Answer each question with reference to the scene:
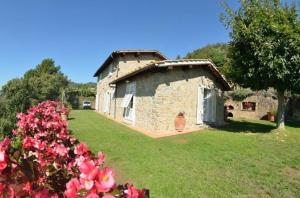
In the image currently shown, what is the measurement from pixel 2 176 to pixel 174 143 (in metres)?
11.0

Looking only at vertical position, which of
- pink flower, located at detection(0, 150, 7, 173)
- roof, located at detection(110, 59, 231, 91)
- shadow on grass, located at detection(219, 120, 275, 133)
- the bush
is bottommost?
shadow on grass, located at detection(219, 120, 275, 133)

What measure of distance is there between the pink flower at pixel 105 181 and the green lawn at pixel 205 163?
16.1 feet

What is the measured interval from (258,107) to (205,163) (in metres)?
20.1

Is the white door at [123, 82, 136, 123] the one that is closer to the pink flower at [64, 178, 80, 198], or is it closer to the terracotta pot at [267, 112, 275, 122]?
the terracotta pot at [267, 112, 275, 122]

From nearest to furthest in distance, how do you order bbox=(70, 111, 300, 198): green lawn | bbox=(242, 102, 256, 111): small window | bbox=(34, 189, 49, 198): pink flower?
1. bbox=(34, 189, 49, 198): pink flower
2. bbox=(70, 111, 300, 198): green lawn
3. bbox=(242, 102, 256, 111): small window

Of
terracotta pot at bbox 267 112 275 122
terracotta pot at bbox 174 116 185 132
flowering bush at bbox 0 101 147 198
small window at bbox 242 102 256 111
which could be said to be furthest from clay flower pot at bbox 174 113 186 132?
small window at bbox 242 102 256 111

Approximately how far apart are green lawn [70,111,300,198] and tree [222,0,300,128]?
9.79ft

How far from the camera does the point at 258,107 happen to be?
2772 cm

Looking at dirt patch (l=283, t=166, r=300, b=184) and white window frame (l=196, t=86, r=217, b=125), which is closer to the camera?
dirt patch (l=283, t=166, r=300, b=184)

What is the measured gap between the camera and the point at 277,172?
8484 millimetres

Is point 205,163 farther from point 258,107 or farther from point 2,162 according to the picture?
point 258,107

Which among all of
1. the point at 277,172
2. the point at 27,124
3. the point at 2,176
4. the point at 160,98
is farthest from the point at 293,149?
the point at 2,176

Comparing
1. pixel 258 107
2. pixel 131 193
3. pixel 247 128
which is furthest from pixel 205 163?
pixel 258 107

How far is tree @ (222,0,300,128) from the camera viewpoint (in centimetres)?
1441
